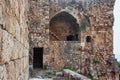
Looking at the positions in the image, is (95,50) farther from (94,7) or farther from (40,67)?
(40,67)

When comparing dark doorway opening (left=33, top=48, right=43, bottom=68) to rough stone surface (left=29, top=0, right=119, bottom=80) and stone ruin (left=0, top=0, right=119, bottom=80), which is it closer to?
stone ruin (left=0, top=0, right=119, bottom=80)

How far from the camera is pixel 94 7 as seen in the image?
22.7 m

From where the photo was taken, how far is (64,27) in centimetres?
2475

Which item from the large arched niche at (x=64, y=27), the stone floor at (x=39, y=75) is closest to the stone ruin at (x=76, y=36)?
the large arched niche at (x=64, y=27)

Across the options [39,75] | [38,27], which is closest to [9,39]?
[39,75]

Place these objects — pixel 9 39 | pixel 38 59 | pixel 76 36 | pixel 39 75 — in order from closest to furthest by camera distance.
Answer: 1. pixel 9 39
2. pixel 39 75
3. pixel 38 59
4. pixel 76 36

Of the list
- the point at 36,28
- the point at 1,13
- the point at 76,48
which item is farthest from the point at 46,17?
the point at 1,13

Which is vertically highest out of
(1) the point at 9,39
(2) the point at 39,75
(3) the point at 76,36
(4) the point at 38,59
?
(3) the point at 76,36

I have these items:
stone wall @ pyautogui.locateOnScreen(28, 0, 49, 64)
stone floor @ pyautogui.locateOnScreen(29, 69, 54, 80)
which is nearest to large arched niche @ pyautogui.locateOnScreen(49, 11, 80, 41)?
stone wall @ pyautogui.locateOnScreen(28, 0, 49, 64)

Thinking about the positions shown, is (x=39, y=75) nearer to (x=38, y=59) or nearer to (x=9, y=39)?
(x=38, y=59)

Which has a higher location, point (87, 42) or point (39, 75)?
point (87, 42)

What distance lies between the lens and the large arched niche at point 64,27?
2423 centimetres

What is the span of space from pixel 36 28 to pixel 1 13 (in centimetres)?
1747

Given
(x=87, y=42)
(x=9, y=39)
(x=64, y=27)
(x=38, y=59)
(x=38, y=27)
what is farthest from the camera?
(x=64, y=27)
